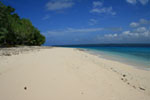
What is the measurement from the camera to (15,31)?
838 inches

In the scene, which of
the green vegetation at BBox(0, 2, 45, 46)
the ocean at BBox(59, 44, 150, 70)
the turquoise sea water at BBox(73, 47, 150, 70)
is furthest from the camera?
the green vegetation at BBox(0, 2, 45, 46)

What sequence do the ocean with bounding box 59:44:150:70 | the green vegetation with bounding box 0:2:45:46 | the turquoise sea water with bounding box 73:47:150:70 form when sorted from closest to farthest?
the turquoise sea water with bounding box 73:47:150:70
the ocean with bounding box 59:44:150:70
the green vegetation with bounding box 0:2:45:46

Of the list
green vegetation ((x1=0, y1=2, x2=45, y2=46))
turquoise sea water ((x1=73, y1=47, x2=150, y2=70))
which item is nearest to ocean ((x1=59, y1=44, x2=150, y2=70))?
turquoise sea water ((x1=73, y1=47, x2=150, y2=70))

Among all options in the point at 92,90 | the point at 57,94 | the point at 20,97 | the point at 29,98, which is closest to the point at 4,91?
the point at 20,97

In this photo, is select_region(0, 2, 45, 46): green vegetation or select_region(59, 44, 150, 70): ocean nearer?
select_region(59, 44, 150, 70): ocean

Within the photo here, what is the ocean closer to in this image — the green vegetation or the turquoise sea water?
the turquoise sea water

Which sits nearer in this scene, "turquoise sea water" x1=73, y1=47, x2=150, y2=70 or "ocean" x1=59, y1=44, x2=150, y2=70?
"turquoise sea water" x1=73, y1=47, x2=150, y2=70

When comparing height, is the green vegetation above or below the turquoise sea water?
above

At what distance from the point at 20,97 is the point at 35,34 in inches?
1365

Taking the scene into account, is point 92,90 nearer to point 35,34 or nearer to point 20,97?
point 20,97

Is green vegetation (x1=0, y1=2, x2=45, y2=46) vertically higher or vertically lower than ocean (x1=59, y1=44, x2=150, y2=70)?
higher

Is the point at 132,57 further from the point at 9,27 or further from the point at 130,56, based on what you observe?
the point at 9,27

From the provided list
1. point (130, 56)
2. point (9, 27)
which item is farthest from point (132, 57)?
point (9, 27)

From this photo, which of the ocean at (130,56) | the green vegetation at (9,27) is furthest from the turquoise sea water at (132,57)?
the green vegetation at (9,27)
